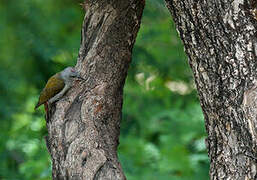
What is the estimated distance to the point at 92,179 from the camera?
10.5ft

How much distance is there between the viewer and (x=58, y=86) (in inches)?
150

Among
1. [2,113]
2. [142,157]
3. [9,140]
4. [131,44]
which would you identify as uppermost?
[2,113]

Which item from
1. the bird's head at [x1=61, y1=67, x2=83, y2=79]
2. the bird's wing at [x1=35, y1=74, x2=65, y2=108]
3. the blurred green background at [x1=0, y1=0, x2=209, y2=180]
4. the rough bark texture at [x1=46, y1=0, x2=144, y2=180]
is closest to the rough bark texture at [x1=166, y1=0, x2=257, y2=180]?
the rough bark texture at [x1=46, y1=0, x2=144, y2=180]

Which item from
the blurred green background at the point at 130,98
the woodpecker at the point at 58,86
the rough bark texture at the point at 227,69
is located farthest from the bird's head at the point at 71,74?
the blurred green background at the point at 130,98

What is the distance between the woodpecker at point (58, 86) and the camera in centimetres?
365

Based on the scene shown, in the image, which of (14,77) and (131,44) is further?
(14,77)

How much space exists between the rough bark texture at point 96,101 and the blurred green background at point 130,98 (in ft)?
5.47

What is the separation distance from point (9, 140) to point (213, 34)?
386 cm

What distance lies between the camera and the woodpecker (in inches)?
144

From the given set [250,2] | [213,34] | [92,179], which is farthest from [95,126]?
[250,2]

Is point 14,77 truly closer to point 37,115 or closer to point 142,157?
point 37,115

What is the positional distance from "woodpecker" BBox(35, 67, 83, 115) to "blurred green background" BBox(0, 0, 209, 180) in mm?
1271

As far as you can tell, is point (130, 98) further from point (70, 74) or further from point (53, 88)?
point (70, 74)

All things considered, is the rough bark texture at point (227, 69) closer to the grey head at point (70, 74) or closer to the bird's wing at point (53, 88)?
the grey head at point (70, 74)
